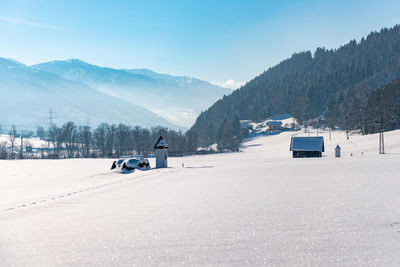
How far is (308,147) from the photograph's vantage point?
6191 cm

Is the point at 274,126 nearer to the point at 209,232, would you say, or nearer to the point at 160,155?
the point at 160,155

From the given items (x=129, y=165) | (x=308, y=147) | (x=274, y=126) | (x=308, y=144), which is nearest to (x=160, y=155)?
(x=129, y=165)

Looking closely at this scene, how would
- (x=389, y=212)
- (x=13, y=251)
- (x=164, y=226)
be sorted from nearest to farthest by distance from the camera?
(x=13, y=251) → (x=164, y=226) → (x=389, y=212)

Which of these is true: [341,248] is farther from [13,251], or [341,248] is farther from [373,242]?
[13,251]

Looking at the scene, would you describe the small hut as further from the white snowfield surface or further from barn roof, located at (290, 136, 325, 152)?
barn roof, located at (290, 136, 325, 152)

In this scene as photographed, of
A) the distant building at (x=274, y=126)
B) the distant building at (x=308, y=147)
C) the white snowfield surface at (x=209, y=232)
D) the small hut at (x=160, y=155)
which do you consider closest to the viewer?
the white snowfield surface at (x=209, y=232)

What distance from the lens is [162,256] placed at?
522 cm

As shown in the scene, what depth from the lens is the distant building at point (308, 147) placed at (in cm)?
6112

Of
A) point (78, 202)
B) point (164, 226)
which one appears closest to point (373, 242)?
point (164, 226)

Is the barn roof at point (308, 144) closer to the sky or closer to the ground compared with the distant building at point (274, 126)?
closer to the ground

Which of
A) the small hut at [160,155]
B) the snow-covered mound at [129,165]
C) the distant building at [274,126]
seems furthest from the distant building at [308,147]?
the distant building at [274,126]

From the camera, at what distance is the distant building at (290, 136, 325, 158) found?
61.1 meters

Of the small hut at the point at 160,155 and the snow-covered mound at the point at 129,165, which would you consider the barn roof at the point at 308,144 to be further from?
the snow-covered mound at the point at 129,165

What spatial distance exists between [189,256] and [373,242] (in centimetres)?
343
